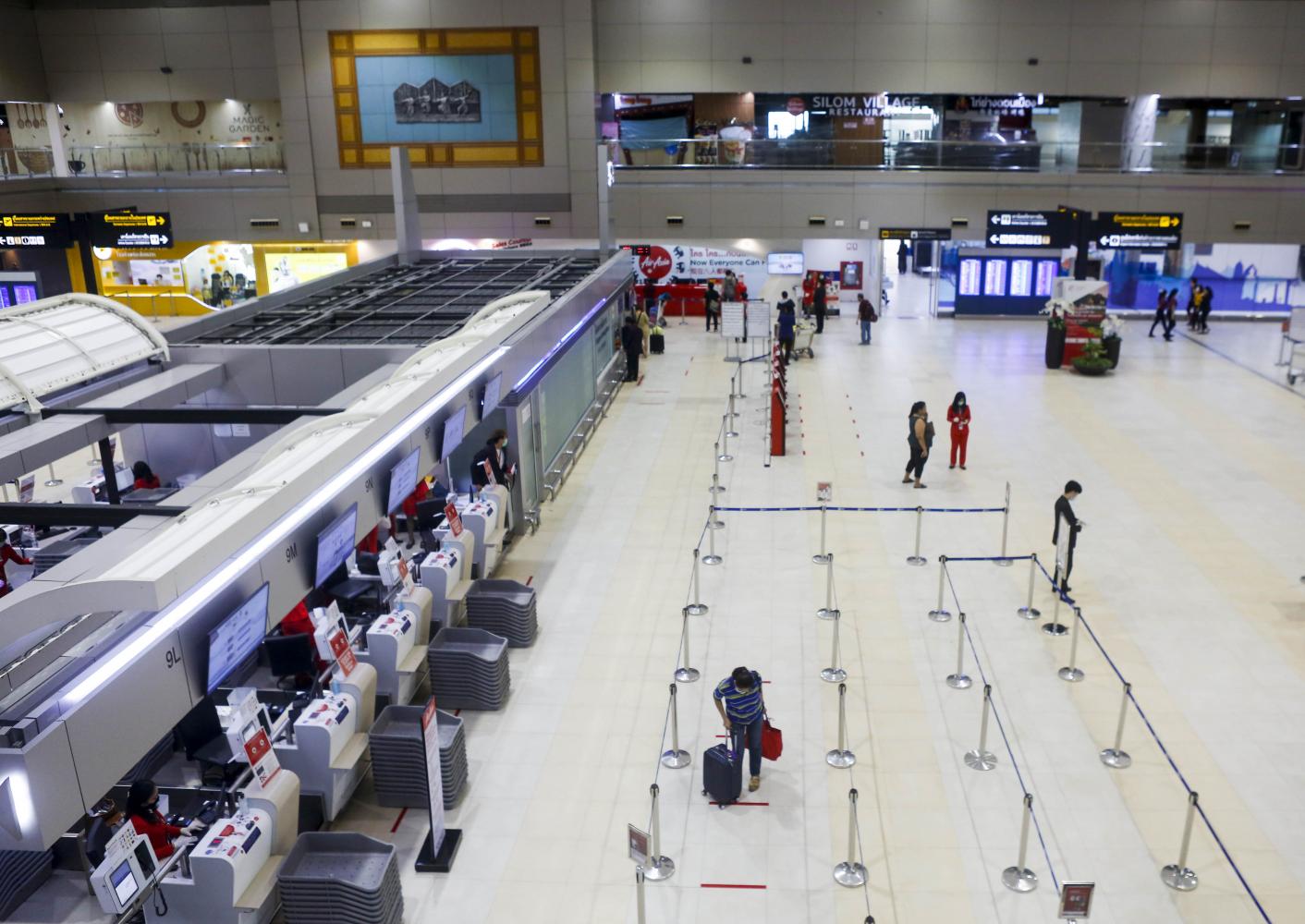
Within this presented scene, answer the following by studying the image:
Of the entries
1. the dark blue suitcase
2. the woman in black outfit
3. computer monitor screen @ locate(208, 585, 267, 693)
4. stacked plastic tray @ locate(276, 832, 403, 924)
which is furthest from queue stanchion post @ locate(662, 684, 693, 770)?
the woman in black outfit

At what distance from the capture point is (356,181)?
100 feet

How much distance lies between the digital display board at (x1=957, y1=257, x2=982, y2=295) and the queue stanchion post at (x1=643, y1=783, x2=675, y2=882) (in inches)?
1010

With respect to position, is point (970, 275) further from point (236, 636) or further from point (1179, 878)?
point (236, 636)

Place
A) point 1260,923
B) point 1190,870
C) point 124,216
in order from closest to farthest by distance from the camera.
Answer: point 1260,923 → point 1190,870 → point 124,216

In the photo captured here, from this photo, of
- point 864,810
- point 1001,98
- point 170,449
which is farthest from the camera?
point 1001,98

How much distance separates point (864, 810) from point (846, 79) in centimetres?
2682

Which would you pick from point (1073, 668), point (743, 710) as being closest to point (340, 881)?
point (743, 710)

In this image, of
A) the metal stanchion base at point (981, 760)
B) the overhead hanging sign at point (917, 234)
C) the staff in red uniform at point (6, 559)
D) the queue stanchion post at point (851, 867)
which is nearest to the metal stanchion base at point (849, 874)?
the queue stanchion post at point (851, 867)

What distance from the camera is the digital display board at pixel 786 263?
31.5m

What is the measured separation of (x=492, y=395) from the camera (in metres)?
12.7

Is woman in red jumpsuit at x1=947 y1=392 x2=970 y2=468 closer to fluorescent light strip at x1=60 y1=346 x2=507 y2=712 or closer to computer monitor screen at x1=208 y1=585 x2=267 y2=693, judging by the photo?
fluorescent light strip at x1=60 y1=346 x2=507 y2=712

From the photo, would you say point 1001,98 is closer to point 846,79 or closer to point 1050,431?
point 846,79

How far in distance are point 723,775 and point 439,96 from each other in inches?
1020

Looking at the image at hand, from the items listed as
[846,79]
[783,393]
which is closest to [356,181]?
[846,79]
